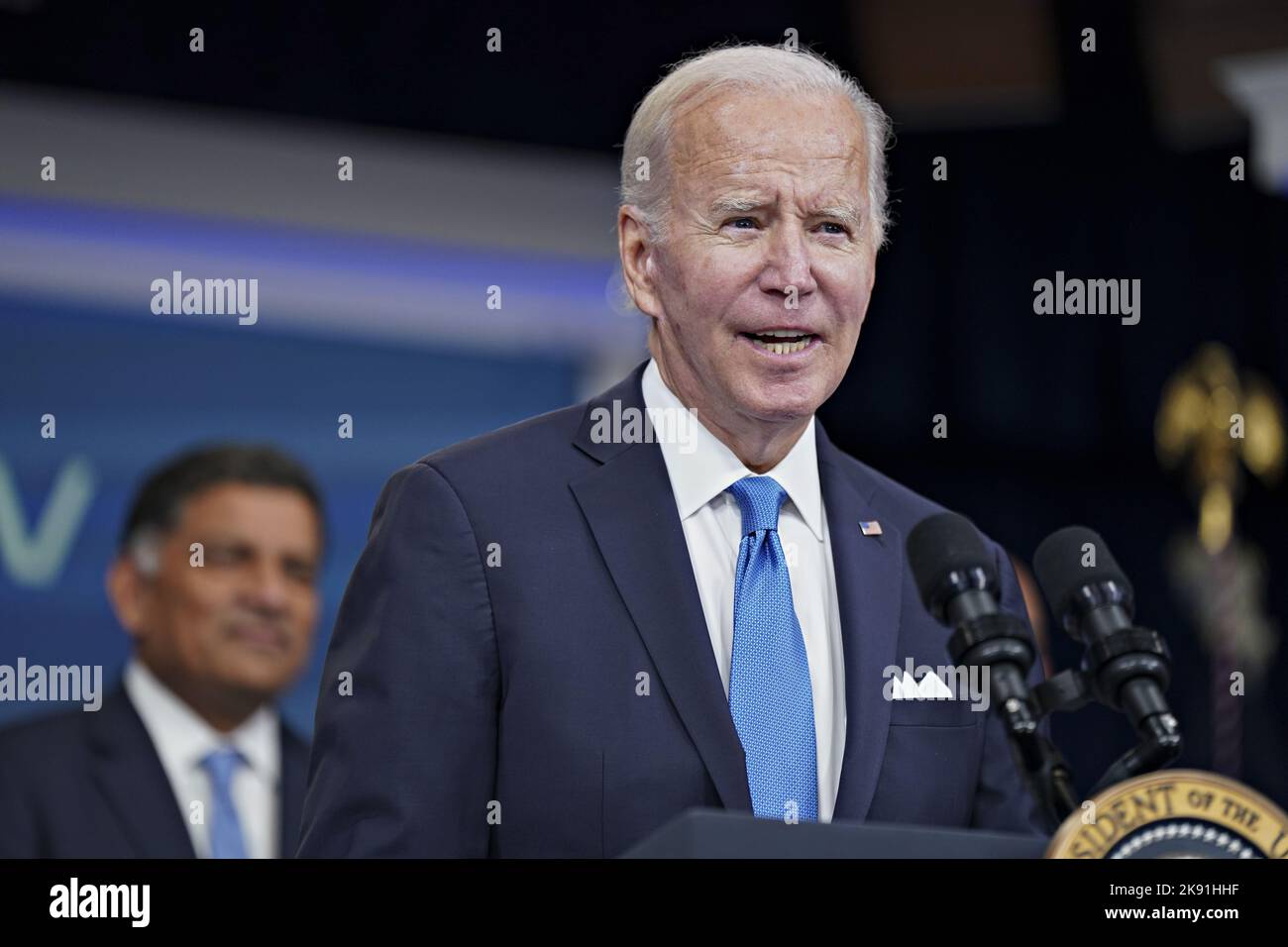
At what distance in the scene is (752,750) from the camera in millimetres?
1744

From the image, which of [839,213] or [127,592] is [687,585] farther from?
[127,592]

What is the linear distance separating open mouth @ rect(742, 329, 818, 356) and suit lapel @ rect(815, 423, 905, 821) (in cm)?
15

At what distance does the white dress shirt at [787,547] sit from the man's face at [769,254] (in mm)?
58

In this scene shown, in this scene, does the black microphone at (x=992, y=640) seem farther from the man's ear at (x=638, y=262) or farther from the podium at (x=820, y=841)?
the man's ear at (x=638, y=262)

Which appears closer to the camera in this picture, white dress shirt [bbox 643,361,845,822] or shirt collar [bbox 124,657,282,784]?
white dress shirt [bbox 643,361,845,822]

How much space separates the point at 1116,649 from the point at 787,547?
1.76ft

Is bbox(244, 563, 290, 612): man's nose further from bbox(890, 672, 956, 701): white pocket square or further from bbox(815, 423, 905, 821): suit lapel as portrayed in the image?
bbox(890, 672, 956, 701): white pocket square

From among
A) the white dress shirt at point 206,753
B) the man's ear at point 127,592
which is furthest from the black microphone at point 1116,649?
the man's ear at point 127,592

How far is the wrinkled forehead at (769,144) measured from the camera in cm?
192

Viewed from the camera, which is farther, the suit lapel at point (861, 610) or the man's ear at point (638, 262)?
the man's ear at point (638, 262)

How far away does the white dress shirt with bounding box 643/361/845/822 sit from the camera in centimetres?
182

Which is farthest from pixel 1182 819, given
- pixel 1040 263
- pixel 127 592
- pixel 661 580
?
pixel 1040 263

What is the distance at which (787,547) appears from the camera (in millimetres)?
1916

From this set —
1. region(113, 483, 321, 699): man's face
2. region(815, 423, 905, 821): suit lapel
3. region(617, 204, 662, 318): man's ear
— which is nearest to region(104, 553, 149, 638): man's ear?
region(113, 483, 321, 699): man's face
